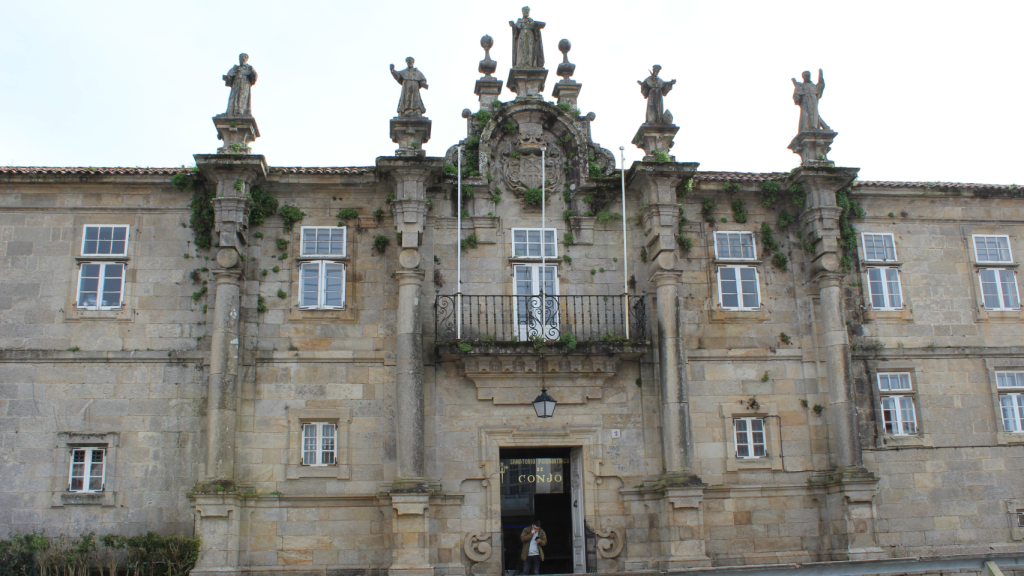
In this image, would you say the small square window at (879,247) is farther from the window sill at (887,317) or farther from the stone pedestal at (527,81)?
the stone pedestal at (527,81)

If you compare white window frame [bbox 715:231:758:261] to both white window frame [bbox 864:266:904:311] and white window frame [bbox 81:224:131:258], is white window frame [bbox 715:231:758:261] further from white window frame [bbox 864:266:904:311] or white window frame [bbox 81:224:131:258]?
white window frame [bbox 81:224:131:258]

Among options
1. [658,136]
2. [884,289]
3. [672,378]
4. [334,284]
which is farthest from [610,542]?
[658,136]

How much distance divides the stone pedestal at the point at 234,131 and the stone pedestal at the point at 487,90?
4199 millimetres

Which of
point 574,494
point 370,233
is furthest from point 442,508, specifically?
point 370,233

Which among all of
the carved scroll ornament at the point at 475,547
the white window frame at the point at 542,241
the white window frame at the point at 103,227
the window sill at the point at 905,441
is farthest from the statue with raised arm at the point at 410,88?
the window sill at the point at 905,441

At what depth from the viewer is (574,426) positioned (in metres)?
15.0

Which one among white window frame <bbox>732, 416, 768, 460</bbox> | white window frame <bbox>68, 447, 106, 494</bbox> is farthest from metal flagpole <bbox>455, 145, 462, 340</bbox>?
white window frame <bbox>68, 447, 106, 494</bbox>

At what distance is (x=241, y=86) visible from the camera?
15.5 m

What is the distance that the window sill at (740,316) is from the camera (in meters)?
15.7

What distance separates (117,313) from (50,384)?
1.57 meters

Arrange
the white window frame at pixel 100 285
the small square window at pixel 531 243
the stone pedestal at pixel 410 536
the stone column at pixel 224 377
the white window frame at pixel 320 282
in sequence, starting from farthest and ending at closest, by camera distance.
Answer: the small square window at pixel 531 243
the white window frame at pixel 320 282
the white window frame at pixel 100 285
the stone column at pixel 224 377
the stone pedestal at pixel 410 536

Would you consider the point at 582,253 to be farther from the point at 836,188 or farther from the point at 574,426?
the point at 836,188

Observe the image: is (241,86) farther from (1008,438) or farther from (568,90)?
(1008,438)

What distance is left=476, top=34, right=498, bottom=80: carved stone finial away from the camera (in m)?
16.4
